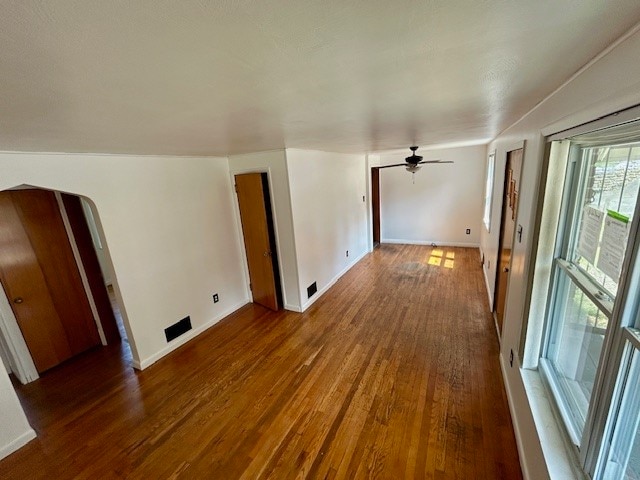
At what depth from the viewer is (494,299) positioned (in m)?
3.45

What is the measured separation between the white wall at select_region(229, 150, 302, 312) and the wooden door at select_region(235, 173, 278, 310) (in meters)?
0.12

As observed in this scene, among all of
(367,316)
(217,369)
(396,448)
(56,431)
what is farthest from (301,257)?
(56,431)

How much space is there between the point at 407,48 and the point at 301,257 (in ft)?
10.2

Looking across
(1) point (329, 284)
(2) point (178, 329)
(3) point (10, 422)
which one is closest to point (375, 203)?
(1) point (329, 284)

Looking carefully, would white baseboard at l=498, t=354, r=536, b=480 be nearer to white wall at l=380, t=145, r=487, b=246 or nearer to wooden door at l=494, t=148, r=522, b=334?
wooden door at l=494, t=148, r=522, b=334

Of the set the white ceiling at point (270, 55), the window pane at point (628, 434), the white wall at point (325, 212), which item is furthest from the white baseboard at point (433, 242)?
the window pane at point (628, 434)

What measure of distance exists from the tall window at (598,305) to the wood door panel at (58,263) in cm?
446

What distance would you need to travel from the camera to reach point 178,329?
3.19 metres

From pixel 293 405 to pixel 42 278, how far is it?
297 cm

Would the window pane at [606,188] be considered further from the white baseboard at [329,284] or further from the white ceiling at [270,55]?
the white baseboard at [329,284]

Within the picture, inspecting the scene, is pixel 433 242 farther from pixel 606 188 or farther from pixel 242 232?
pixel 606 188

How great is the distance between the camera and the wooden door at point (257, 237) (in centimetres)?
354

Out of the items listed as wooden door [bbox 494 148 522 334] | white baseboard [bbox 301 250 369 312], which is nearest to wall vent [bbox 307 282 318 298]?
white baseboard [bbox 301 250 369 312]

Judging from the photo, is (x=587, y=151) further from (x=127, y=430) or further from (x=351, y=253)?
(x=351, y=253)
